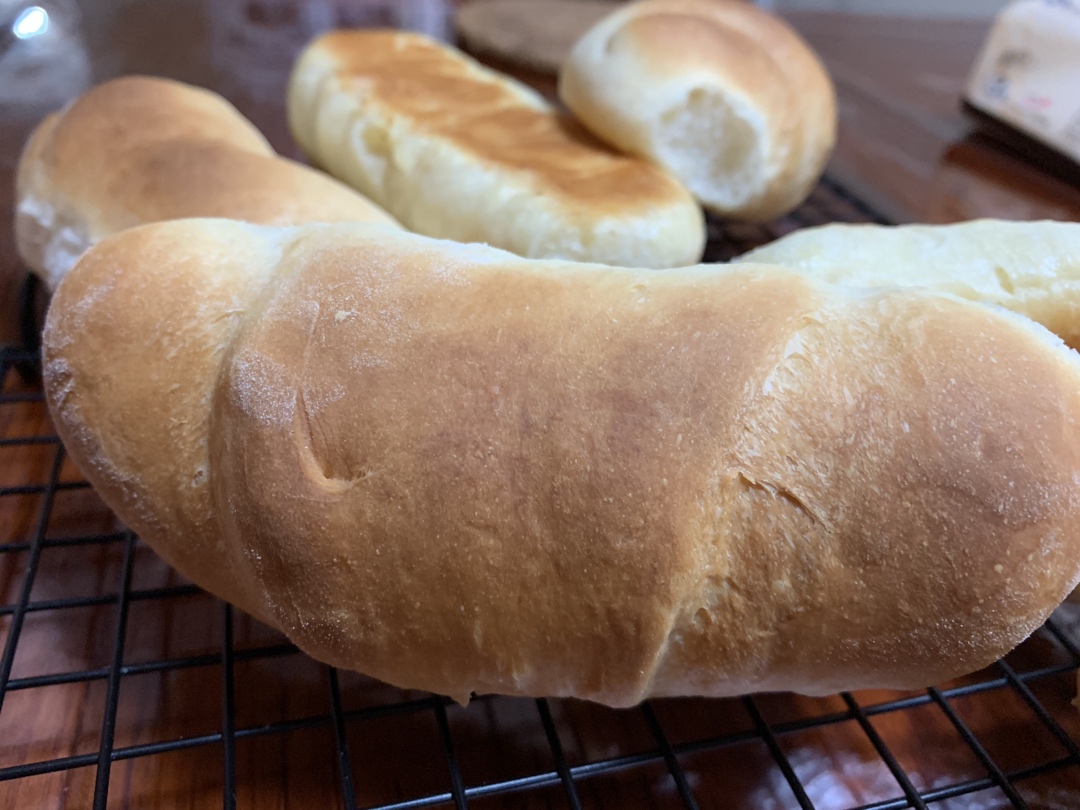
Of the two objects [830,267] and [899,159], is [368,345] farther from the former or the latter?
[899,159]

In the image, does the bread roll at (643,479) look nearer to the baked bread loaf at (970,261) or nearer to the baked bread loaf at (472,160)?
the baked bread loaf at (970,261)

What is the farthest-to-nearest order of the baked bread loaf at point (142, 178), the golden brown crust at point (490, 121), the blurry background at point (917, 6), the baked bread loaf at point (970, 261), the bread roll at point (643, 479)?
1. the blurry background at point (917, 6)
2. the golden brown crust at point (490, 121)
3. the baked bread loaf at point (142, 178)
4. the baked bread loaf at point (970, 261)
5. the bread roll at point (643, 479)

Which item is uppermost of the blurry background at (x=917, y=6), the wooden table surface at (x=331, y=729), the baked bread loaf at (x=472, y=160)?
the baked bread loaf at (x=472, y=160)

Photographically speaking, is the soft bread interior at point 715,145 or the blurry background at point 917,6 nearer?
the soft bread interior at point 715,145

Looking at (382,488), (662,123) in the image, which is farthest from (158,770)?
(662,123)

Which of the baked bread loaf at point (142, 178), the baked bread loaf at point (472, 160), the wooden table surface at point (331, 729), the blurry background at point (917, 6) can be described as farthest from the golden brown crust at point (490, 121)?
the blurry background at point (917, 6)

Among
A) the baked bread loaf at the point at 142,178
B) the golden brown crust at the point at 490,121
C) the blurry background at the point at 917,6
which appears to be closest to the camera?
the baked bread loaf at the point at 142,178

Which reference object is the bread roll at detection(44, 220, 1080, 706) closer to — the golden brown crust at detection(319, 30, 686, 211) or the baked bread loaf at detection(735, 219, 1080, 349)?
the baked bread loaf at detection(735, 219, 1080, 349)
